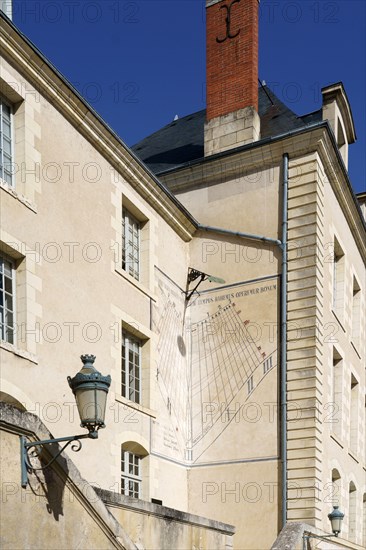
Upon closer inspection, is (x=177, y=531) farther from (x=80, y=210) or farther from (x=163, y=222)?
(x=163, y=222)

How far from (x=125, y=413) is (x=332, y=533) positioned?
4.39m

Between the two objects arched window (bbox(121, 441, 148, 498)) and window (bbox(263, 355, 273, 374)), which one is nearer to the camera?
arched window (bbox(121, 441, 148, 498))

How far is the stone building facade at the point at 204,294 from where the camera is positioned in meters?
10.3

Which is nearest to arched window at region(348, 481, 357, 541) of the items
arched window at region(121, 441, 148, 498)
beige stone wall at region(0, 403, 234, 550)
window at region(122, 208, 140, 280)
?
arched window at region(121, 441, 148, 498)

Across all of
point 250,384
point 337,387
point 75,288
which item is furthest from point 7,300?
point 337,387

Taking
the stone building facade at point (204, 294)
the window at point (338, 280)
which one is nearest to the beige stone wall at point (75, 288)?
the stone building facade at point (204, 294)

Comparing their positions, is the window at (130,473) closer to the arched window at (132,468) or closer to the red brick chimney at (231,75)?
the arched window at (132,468)

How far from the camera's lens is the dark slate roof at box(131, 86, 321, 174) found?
52.6 feet

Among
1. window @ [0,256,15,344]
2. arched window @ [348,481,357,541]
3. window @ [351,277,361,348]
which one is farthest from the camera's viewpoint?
window @ [351,277,361,348]

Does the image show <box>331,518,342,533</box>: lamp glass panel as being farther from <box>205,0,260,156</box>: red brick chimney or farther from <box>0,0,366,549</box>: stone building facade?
<box>205,0,260,156</box>: red brick chimney

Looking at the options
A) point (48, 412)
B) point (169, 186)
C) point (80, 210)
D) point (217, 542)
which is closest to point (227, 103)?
point (169, 186)

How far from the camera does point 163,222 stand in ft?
46.9

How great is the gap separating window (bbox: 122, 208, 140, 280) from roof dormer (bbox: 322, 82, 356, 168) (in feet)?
16.7

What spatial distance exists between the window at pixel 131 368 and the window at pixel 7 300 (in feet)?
9.90
